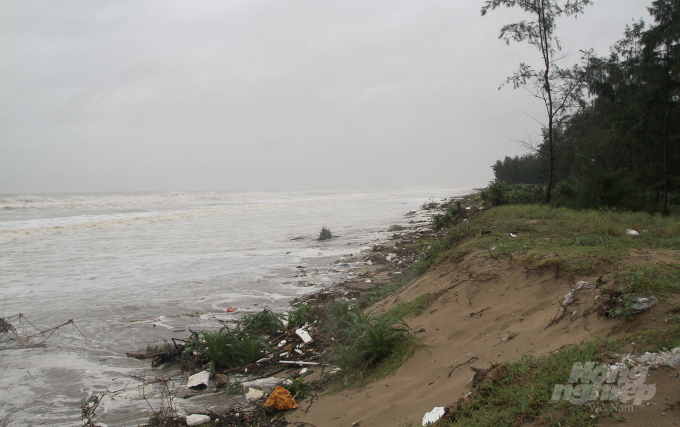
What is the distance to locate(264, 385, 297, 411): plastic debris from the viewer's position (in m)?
3.42

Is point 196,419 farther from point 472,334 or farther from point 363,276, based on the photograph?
point 363,276

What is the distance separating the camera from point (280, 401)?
343cm

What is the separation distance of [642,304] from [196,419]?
3595 mm

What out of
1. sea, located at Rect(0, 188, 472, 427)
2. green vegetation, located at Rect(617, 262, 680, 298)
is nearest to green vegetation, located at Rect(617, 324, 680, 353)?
green vegetation, located at Rect(617, 262, 680, 298)

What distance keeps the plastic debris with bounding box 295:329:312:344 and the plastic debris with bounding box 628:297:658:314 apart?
3312mm

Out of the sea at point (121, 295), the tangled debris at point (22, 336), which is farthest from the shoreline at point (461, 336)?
the tangled debris at point (22, 336)

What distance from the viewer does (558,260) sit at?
440 cm

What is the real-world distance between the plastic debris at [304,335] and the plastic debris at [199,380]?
1198mm

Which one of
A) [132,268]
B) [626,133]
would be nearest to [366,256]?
[132,268]

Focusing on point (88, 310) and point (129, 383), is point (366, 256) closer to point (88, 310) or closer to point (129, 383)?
point (88, 310)

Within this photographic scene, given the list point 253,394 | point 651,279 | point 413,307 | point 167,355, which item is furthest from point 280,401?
point 651,279

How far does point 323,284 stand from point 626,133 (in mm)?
13845

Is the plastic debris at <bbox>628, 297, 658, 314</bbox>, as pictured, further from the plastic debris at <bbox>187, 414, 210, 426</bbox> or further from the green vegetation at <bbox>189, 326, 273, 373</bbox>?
the green vegetation at <bbox>189, 326, 273, 373</bbox>

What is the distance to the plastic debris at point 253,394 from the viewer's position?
3.65 metres
